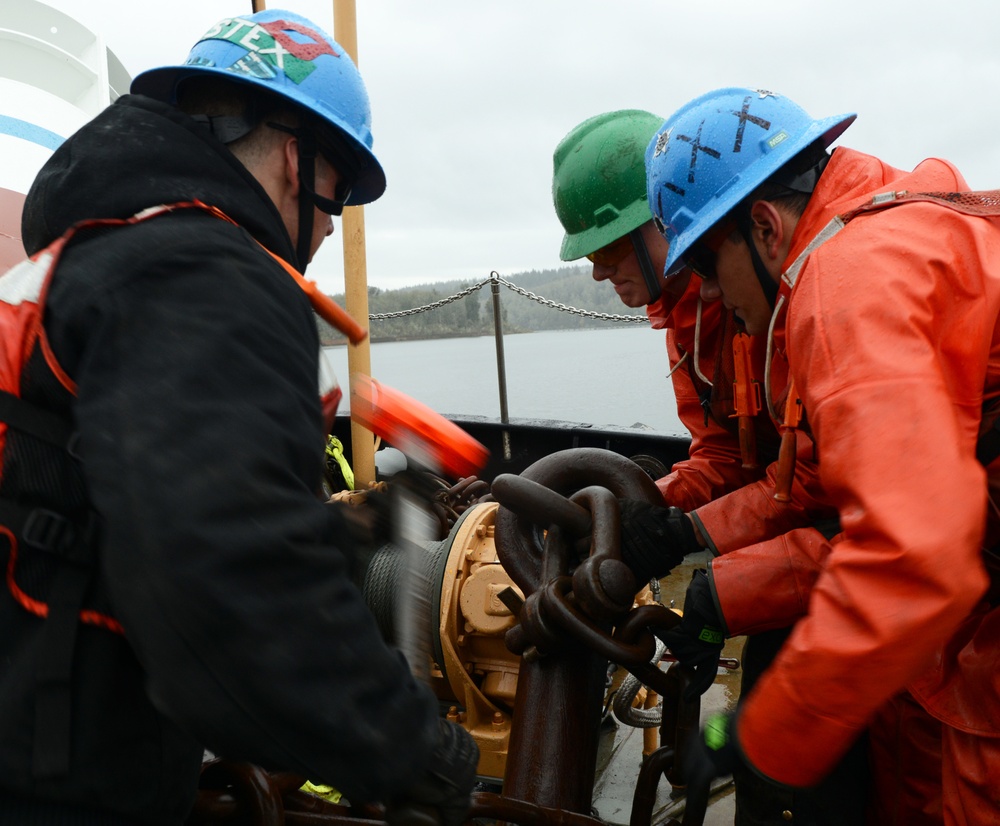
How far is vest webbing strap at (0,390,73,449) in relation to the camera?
1021mm

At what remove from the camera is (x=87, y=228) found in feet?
3.60

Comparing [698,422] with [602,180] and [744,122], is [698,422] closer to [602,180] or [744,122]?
[602,180]

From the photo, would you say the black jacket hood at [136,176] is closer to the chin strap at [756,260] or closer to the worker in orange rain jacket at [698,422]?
the chin strap at [756,260]

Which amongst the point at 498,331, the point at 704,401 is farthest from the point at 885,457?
the point at 498,331

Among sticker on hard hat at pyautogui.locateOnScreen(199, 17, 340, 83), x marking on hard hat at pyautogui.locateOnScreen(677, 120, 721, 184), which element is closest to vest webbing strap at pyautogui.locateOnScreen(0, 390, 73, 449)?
sticker on hard hat at pyautogui.locateOnScreen(199, 17, 340, 83)

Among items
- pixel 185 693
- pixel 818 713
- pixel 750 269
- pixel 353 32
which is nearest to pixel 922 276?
pixel 750 269

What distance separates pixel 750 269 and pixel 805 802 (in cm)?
137

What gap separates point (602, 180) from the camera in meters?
2.87

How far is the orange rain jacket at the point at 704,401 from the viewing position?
105 inches

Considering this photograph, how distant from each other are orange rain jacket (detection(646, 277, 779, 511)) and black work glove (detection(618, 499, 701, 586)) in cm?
41

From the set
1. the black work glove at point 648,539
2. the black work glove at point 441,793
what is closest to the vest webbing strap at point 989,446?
the black work glove at point 648,539

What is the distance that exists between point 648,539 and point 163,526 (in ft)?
4.89

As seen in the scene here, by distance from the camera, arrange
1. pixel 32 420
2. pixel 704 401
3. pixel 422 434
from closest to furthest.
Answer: pixel 32 420, pixel 422 434, pixel 704 401

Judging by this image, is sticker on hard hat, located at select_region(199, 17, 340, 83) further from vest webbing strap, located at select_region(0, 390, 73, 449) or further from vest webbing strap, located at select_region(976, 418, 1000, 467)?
vest webbing strap, located at select_region(976, 418, 1000, 467)
